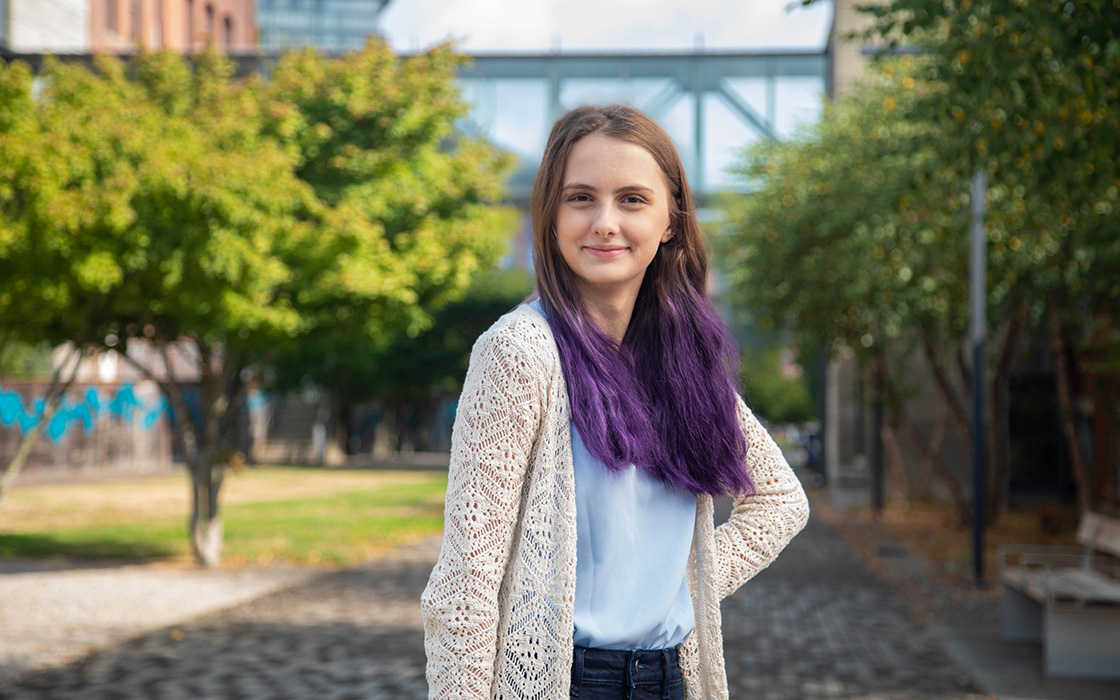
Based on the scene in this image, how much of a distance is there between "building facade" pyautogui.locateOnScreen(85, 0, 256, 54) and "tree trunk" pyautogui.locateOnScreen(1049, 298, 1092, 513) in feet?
80.4

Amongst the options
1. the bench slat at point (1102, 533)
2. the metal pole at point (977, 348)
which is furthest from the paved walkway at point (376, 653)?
the bench slat at point (1102, 533)

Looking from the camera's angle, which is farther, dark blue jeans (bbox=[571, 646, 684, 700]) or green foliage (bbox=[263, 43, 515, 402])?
green foliage (bbox=[263, 43, 515, 402])

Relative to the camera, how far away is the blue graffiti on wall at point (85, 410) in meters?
27.2

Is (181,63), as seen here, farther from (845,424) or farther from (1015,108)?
(845,424)

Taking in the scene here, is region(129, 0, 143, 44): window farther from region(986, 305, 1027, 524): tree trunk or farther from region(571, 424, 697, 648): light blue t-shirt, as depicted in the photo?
region(571, 424, 697, 648): light blue t-shirt

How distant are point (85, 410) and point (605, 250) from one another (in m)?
31.3

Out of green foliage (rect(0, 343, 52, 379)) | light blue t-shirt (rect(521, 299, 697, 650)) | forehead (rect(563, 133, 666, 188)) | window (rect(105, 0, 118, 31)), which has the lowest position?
light blue t-shirt (rect(521, 299, 697, 650))

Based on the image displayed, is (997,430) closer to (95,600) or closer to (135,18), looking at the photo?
(95,600)

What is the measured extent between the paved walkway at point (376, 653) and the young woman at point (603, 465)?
17.6ft

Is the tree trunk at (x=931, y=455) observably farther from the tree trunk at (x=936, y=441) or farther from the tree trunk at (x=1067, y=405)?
the tree trunk at (x=1067, y=405)

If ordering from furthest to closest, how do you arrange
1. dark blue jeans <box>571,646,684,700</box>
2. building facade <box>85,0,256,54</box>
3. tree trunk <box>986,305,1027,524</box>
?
building facade <box>85,0,256,54</box>
tree trunk <box>986,305,1027,524</box>
dark blue jeans <box>571,646,684,700</box>

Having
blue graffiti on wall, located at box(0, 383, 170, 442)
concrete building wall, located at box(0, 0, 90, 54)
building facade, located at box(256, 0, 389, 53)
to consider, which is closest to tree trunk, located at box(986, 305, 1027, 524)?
blue graffiti on wall, located at box(0, 383, 170, 442)

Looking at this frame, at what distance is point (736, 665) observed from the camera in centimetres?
848

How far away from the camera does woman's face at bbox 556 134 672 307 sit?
2.18 m
